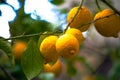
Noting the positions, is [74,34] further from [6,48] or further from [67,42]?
[6,48]

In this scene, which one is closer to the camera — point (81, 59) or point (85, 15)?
point (85, 15)

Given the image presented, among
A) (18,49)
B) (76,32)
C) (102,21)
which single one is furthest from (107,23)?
(18,49)

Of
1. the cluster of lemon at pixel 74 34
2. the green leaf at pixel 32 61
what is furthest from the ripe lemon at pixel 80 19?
the green leaf at pixel 32 61

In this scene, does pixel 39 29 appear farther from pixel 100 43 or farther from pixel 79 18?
pixel 100 43

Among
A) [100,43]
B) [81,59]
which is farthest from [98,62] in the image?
[81,59]

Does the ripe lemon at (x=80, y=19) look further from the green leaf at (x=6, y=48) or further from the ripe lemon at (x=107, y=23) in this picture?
the green leaf at (x=6, y=48)
